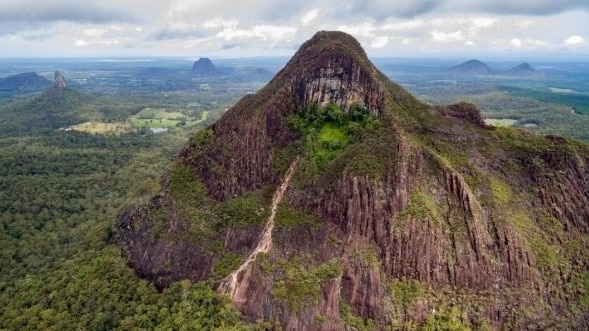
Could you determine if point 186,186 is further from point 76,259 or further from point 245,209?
point 76,259

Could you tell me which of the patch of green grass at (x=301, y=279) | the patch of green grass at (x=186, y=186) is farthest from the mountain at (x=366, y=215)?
the patch of green grass at (x=186, y=186)

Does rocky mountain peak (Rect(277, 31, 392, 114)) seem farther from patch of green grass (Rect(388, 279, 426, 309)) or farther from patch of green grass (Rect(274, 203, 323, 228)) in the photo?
patch of green grass (Rect(388, 279, 426, 309))

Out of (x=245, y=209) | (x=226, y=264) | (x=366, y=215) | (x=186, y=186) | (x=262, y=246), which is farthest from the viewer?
(x=186, y=186)

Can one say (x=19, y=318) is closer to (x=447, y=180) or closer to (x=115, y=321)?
(x=115, y=321)

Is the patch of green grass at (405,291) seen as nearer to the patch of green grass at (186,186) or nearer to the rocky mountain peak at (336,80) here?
the rocky mountain peak at (336,80)

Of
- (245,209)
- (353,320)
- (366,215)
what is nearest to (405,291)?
(353,320)

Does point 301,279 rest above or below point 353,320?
above
